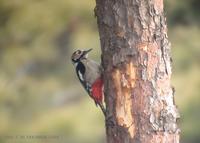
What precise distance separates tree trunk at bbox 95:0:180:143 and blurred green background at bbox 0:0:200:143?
7991 mm

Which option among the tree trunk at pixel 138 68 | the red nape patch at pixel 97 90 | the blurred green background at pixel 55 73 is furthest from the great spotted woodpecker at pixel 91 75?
the blurred green background at pixel 55 73

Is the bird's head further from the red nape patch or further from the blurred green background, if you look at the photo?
the blurred green background

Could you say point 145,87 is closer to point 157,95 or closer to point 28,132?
point 157,95

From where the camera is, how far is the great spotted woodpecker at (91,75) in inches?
320

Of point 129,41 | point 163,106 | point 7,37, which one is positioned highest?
point 129,41

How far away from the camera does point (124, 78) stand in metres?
6.98

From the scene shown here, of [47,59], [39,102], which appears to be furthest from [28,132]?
[47,59]

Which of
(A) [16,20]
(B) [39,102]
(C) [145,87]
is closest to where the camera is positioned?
(C) [145,87]

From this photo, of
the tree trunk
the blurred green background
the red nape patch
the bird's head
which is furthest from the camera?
the blurred green background

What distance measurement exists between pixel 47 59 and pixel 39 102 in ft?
6.24

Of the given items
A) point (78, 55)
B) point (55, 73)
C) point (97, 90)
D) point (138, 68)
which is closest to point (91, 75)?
point (97, 90)

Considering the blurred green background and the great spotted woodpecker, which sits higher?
the great spotted woodpecker

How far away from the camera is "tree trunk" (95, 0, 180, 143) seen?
6910 mm

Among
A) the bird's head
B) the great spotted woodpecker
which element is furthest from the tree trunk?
the bird's head
